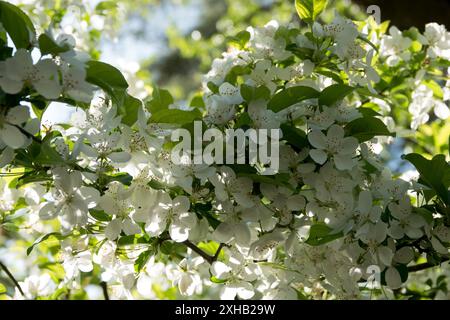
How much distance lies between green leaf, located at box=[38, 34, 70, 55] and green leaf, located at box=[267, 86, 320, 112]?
1.37ft

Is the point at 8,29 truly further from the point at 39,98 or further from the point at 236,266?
the point at 236,266

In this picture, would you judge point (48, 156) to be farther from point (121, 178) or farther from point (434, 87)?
point (434, 87)

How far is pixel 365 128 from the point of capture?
1186mm

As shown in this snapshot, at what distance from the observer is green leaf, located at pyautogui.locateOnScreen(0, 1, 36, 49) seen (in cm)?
97

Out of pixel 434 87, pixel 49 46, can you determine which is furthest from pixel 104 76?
pixel 434 87

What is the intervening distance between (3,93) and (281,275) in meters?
0.75

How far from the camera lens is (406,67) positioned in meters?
1.77

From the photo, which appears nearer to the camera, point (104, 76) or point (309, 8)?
point (104, 76)

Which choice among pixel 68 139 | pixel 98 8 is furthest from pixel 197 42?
pixel 68 139

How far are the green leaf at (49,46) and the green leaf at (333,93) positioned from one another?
1.62 feet

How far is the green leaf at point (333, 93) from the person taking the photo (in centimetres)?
116

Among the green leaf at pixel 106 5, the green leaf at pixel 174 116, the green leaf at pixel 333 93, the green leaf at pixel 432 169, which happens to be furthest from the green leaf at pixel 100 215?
the green leaf at pixel 106 5

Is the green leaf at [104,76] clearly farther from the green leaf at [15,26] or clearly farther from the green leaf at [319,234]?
the green leaf at [319,234]

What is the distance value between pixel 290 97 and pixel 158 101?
0.28m
